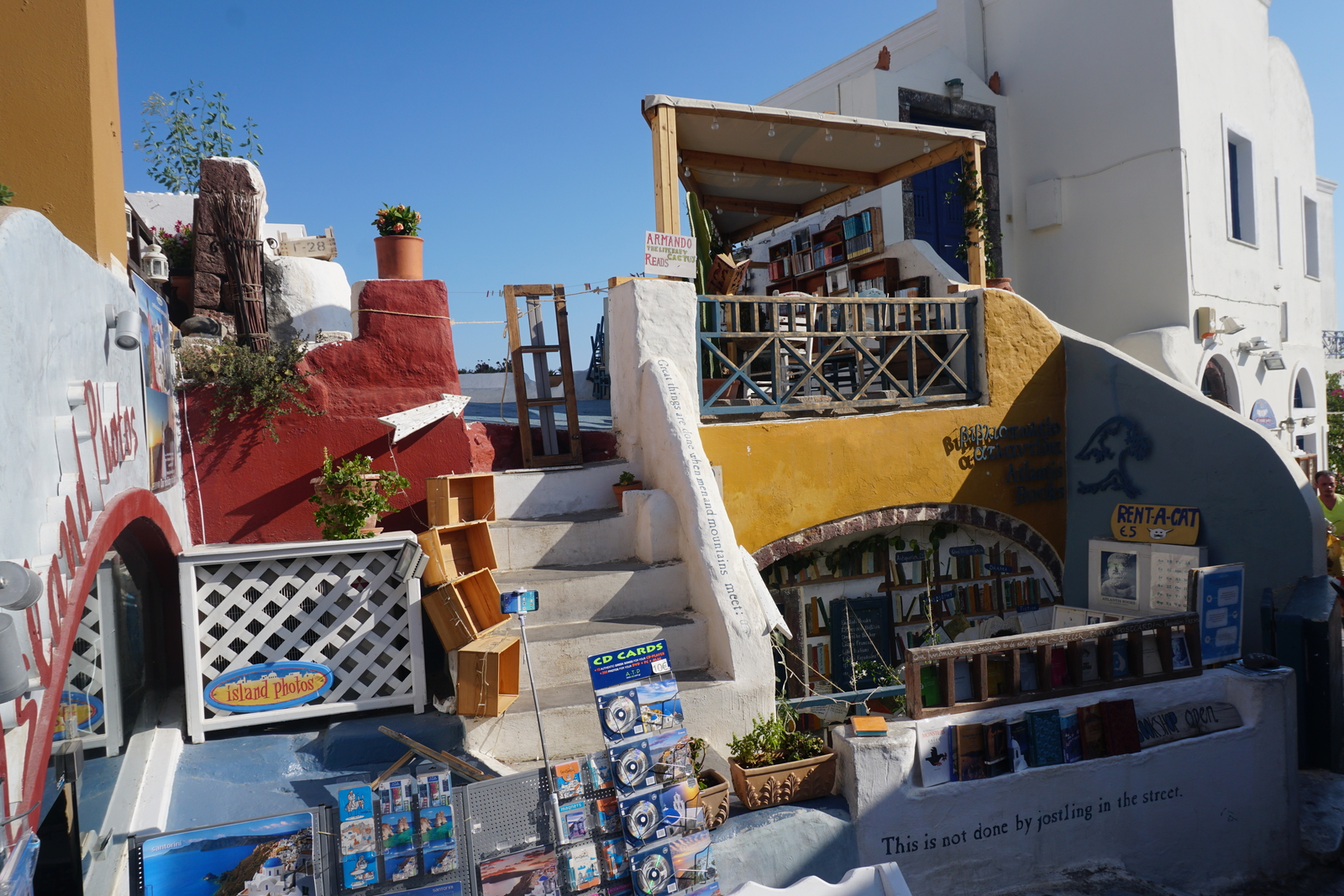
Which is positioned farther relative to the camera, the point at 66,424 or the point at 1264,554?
the point at 1264,554

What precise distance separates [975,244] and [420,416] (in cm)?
566

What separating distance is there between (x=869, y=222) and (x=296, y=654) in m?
8.87

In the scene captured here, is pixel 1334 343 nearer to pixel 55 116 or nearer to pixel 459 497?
pixel 459 497

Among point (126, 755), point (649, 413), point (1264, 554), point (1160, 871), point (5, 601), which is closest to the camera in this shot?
point (5, 601)

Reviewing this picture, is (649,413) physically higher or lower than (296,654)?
higher

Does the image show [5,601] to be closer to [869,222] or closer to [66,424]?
[66,424]

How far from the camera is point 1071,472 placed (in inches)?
324

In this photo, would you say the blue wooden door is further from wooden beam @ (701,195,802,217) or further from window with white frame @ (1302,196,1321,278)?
window with white frame @ (1302,196,1321,278)

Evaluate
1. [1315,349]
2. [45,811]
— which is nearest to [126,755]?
[45,811]

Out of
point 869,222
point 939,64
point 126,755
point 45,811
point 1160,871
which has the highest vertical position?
point 939,64

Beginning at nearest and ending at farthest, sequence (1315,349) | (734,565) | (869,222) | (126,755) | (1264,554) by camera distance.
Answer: (126,755)
(734,565)
(1264,554)
(869,222)
(1315,349)

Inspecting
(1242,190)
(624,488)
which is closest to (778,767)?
(624,488)

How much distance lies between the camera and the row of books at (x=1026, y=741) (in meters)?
4.56

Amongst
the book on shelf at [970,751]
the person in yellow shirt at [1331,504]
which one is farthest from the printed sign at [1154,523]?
the book on shelf at [970,751]
